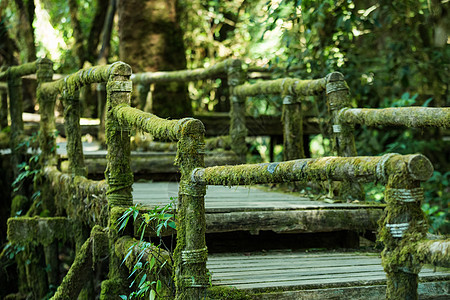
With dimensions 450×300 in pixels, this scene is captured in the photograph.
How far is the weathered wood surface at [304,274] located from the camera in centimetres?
332

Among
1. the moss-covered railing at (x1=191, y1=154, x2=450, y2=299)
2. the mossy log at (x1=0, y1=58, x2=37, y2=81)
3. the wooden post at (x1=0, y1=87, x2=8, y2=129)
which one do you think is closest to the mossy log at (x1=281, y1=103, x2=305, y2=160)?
the mossy log at (x1=0, y1=58, x2=37, y2=81)

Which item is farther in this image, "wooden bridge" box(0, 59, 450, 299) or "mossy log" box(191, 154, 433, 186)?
"wooden bridge" box(0, 59, 450, 299)

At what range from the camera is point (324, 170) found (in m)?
2.52

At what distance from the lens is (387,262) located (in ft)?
7.28

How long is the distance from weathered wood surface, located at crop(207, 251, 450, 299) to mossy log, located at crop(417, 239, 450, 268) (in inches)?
50.1

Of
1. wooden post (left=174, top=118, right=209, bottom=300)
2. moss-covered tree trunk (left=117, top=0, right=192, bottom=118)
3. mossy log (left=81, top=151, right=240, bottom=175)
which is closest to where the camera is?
wooden post (left=174, top=118, right=209, bottom=300)

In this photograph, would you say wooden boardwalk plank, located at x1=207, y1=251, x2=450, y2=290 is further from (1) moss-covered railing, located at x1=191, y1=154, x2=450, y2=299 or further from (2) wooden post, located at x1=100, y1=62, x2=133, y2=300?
(1) moss-covered railing, located at x1=191, y1=154, x2=450, y2=299

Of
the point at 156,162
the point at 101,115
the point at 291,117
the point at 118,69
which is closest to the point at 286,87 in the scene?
the point at 291,117

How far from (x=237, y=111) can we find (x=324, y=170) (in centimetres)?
417

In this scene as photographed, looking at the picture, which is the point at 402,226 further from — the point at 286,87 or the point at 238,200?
the point at 286,87

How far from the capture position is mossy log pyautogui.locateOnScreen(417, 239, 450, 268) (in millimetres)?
1986

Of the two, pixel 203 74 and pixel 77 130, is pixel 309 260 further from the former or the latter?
pixel 203 74

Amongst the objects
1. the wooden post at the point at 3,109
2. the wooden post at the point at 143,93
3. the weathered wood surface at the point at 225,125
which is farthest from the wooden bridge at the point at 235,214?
the weathered wood surface at the point at 225,125

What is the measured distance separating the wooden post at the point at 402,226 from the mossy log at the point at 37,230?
154 inches
